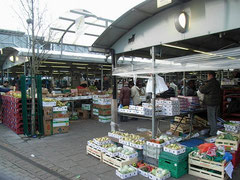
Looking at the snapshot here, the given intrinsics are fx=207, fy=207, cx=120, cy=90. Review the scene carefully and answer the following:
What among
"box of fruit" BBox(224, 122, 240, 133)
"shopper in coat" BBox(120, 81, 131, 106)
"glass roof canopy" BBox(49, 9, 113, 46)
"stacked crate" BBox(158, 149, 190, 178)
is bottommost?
"stacked crate" BBox(158, 149, 190, 178)

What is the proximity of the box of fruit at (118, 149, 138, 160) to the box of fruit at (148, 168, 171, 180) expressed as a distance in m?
0.63

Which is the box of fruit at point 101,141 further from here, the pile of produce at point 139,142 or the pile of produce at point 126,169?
the pile of produce at point 126,169

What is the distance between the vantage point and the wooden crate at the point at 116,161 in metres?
4.49

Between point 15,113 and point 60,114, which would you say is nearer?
point 15,113

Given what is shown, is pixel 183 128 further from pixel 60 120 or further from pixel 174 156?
pixel 60 120

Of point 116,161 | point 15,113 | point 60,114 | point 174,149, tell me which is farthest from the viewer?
point 60,114

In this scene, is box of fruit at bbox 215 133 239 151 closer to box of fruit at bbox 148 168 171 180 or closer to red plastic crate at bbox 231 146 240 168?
red plastic crate at bbox 231 146 240 168

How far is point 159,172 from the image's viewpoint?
4129mm

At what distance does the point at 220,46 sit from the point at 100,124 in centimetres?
579

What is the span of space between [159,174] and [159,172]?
99 mm

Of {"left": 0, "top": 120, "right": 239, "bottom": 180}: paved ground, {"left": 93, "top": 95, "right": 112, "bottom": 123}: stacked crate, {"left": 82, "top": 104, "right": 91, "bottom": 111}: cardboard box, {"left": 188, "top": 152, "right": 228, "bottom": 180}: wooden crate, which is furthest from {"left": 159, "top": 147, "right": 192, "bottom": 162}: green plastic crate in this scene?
{"left": 82, "top": 104, "right": 91, "bottom": 111}: cardboard box

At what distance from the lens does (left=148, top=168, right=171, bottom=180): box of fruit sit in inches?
157

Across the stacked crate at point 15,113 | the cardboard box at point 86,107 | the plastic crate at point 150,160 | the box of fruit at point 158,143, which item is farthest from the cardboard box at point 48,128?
the box of fruit at point 158,143

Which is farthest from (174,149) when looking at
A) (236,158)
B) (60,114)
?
(60,114)
